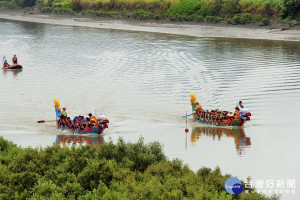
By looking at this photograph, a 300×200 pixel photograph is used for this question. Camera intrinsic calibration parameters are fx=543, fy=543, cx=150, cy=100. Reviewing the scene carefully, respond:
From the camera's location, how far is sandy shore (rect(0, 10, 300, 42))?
61.0 m

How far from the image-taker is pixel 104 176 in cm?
1634

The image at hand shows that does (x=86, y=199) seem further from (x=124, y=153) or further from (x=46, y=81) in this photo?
(x=46, y=81)

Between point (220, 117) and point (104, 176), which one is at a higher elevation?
point (104, 176)

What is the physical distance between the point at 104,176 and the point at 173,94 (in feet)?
66.1

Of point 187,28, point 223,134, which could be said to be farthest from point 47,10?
point 223,134

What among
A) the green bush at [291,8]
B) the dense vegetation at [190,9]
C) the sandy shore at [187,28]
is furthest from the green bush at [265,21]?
the green bush at [291,8]

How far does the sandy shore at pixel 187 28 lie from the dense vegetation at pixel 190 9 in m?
1.68

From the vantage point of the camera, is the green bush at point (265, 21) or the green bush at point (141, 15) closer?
the green bush at point (265, 21)

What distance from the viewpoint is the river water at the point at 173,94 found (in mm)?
24328

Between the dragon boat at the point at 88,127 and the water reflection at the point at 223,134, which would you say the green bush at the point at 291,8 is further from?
the dragon boat at the point at 88,127

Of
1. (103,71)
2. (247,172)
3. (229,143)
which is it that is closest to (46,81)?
(103,71)

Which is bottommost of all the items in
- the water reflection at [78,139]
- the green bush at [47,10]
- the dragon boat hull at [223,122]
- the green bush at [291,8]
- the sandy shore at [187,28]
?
the water reflection at [78,139]

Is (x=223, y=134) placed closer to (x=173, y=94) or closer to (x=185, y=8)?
(x=173, y=94)

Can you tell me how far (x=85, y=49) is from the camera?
192 feet
